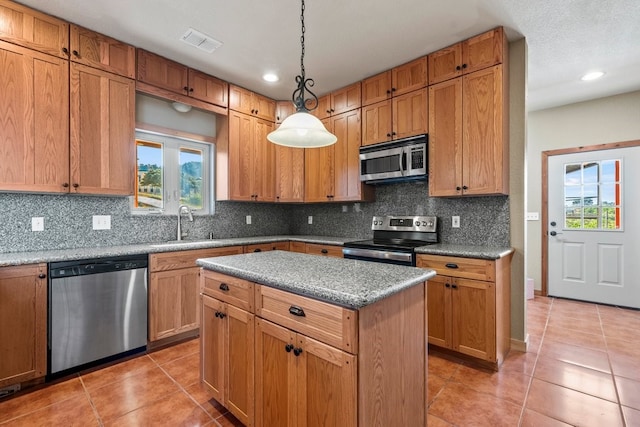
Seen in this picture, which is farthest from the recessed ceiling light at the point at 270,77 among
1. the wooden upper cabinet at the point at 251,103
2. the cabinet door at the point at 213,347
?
the cabinet door at the point at 213,347

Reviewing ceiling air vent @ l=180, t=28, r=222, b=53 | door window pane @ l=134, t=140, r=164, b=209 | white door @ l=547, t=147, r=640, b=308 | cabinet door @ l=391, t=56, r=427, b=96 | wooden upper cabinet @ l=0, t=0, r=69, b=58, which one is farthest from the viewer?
white door @ l=547, t=147, r=640, b=308

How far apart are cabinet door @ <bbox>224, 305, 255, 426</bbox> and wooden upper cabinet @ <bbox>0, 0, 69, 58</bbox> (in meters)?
2.45

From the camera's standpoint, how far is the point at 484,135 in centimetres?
256

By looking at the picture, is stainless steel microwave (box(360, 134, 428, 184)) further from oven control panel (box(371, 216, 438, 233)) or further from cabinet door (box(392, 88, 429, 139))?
oven control panel (box(371, 216, 438, 233))

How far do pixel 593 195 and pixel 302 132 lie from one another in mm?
4164

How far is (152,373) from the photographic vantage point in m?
2.30

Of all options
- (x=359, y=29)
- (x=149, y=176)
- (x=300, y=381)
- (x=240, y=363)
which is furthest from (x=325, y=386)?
(x=149, y=176)

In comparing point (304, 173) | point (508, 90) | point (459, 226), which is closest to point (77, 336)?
point (304, 173)

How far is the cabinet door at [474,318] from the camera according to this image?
2262 millimetres

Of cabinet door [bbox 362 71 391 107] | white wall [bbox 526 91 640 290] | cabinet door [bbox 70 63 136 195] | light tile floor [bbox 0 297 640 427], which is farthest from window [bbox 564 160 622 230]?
cabinet door [bbox 70 63 136 195]

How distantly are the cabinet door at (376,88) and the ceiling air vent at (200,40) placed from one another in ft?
5.23

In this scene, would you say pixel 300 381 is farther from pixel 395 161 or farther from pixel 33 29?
pixel 33 29

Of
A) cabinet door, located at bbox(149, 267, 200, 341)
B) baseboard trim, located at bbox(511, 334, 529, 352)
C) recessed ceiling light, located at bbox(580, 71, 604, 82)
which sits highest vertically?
recessed ceiling light, located at bbox(580, 71, 604, 82)

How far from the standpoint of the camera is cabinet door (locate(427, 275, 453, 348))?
2.47 meters
